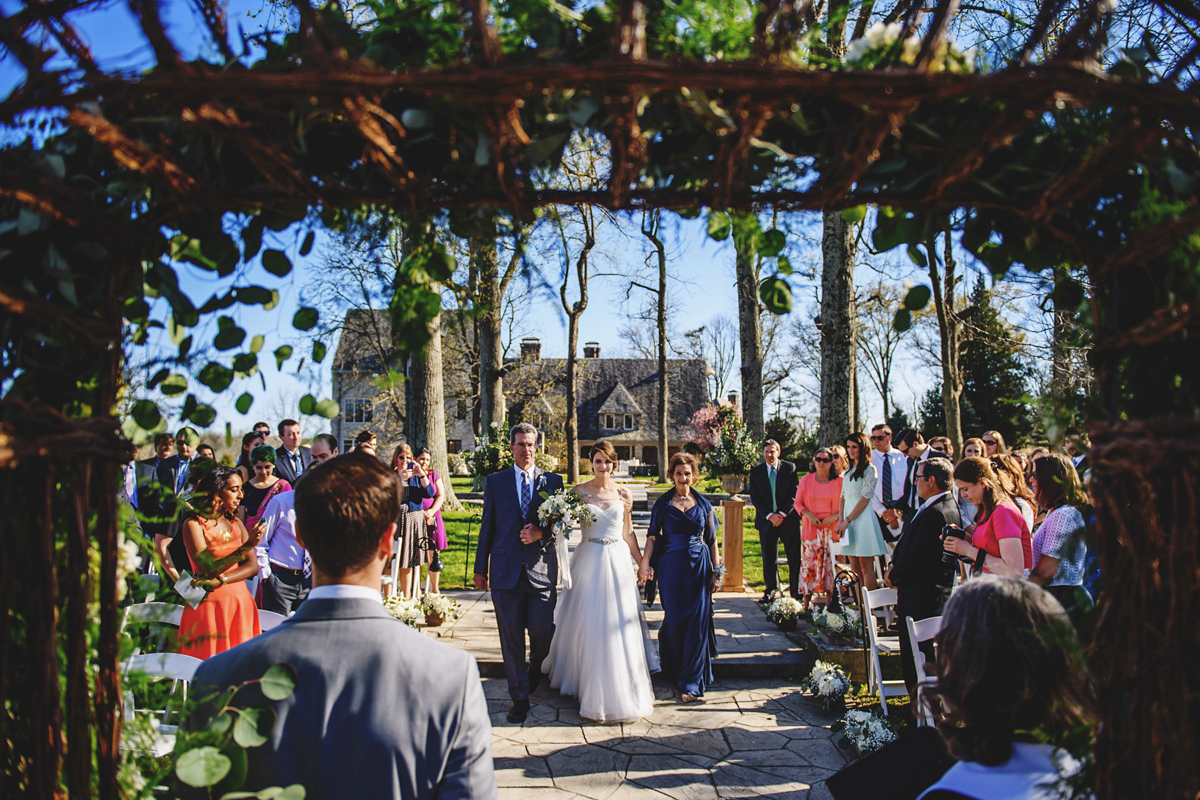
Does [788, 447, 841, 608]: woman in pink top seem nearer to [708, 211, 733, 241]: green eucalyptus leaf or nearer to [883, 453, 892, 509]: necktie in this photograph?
[883, 453, 892, 509]: necktie

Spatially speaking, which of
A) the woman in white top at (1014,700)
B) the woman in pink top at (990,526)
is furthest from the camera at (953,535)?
the woman in white top at (1014,700)

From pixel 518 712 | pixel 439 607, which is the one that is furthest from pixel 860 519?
pixel 439 607

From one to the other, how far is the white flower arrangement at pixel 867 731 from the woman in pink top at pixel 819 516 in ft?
11.1

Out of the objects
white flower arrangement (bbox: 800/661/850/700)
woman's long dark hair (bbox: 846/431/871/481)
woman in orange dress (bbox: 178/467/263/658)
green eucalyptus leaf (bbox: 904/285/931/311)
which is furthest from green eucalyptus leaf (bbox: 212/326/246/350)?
woman's long dark hair (bbox: 846/431/871/481)

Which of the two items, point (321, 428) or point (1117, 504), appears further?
point (321, 428)

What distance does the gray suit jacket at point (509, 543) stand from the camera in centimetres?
591

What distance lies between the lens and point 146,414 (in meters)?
1.95

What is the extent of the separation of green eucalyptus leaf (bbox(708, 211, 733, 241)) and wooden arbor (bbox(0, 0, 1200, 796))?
0.01m

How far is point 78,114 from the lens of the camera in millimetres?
1512

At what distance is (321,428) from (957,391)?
13.3 metres

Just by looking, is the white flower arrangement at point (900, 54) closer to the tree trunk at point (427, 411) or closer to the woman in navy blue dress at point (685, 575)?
the woman in navy blue dress at point (685, 575)

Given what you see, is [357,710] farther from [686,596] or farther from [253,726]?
[686,596]

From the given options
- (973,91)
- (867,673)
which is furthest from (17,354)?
(867,673)

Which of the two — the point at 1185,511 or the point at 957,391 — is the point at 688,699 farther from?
the point at 957,391
